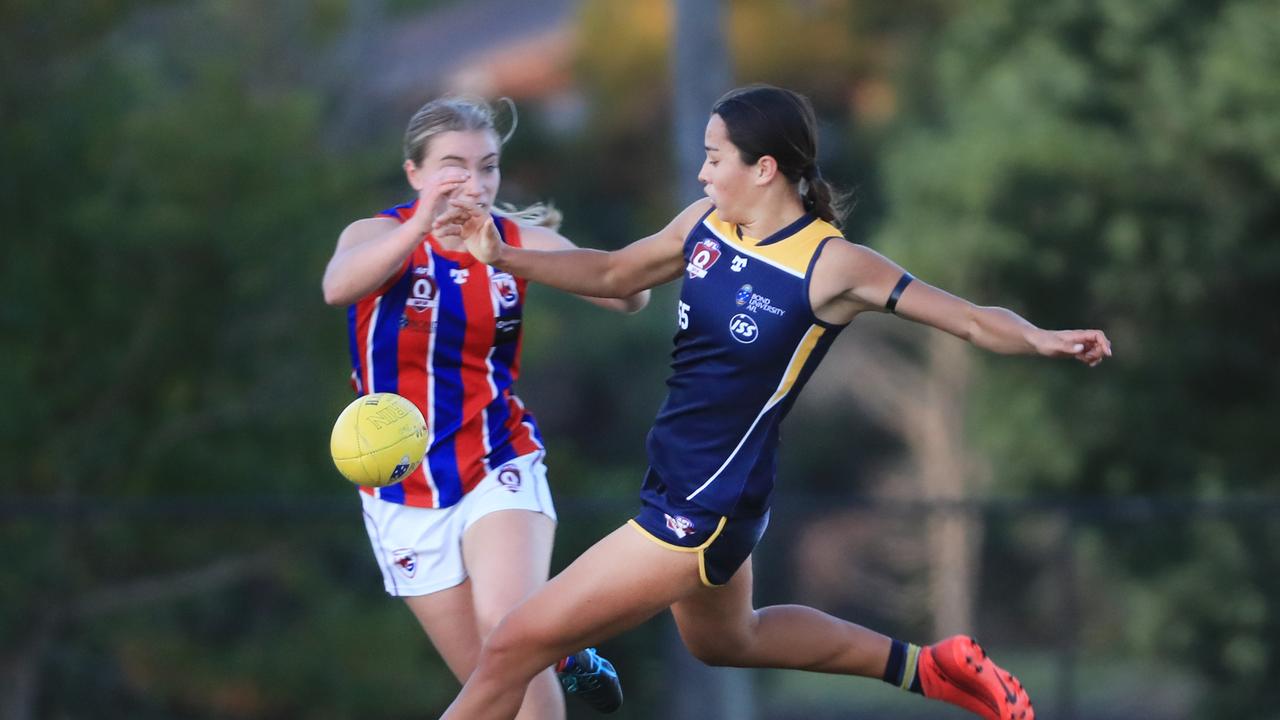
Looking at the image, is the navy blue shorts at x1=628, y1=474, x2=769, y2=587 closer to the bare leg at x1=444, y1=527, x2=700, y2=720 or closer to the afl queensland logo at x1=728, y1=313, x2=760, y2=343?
the bare leg at x1=444, y1=527, x2=700, y2=720

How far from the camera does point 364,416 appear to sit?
4504 mm

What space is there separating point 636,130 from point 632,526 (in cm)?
2055

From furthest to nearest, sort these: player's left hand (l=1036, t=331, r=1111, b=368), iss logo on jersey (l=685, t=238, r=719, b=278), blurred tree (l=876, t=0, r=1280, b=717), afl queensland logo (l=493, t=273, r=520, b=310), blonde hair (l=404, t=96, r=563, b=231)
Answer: blurred tree (l=876, t=0, r=1280, b=717)
afl queensland logo (l=493, t=273, r=520, b=310)
blonde hair (l=404, t=96, r=563, b=231)
iss logo on jersey (l=685, t=238, r=719, b=278)
player's left hand (l=1036, t=331, r=1111, b=368)

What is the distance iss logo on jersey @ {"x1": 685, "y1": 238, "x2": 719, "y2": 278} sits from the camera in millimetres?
4301

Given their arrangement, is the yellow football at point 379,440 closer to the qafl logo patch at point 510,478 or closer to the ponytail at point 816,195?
the qafl logo patch at point 510,478

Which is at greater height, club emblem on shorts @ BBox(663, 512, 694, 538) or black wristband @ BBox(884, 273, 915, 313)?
black wristband @ BBox(884, 273, 915, 313)

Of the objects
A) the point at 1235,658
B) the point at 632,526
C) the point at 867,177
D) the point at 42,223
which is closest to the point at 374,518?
the point at 632,526

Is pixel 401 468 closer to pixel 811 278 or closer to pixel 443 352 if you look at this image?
pixel 443 352

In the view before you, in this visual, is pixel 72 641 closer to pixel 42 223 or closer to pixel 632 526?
pixel 42 223

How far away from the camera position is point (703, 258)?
4.32 metres

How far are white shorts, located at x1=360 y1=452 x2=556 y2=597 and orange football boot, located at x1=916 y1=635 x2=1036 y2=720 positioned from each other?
1.29 meters

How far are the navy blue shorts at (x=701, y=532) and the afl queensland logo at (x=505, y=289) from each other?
84 cm

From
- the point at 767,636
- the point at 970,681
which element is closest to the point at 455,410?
the point at 767,636

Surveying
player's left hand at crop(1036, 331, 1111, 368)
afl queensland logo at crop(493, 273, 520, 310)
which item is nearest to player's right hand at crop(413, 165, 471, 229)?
afl queensland logo at crop(493, 273, 520, 310)
